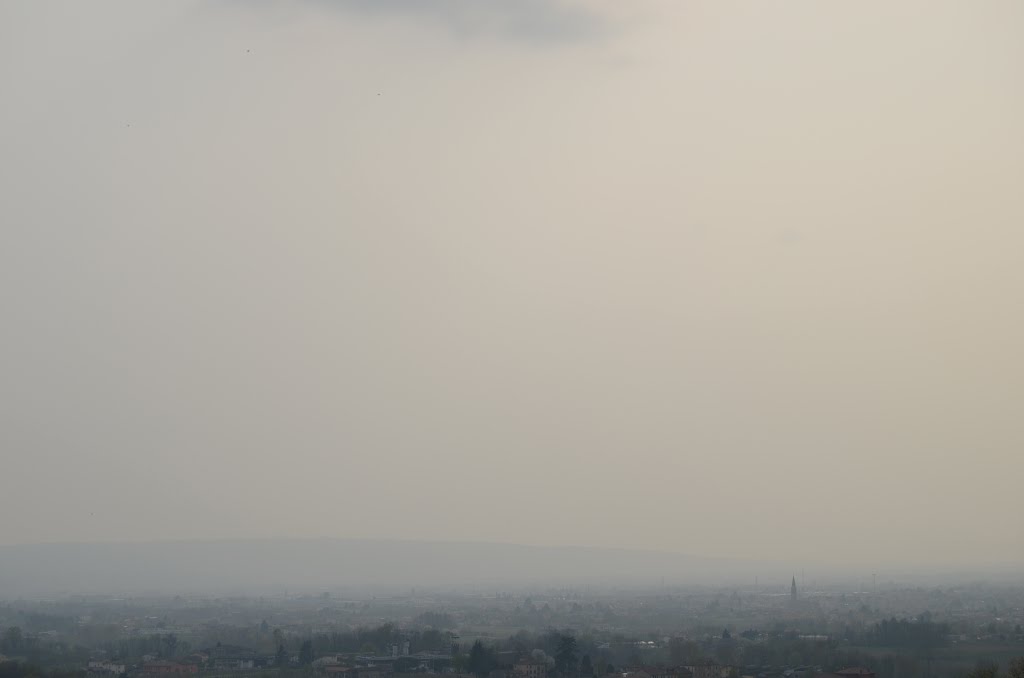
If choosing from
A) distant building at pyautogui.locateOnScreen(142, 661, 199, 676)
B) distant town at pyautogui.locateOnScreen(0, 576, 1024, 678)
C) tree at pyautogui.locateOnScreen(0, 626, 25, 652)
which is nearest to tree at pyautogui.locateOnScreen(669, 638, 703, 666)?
distant town at pyautogui.locateOnScreen(0, 576, 1024, 678)

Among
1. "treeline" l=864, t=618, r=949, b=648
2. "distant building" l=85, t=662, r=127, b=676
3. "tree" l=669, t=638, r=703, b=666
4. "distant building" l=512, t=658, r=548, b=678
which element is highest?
"treeline" l=864, t=618, r=949, b=648

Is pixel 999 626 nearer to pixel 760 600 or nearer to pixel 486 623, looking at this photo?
pixel 486 623

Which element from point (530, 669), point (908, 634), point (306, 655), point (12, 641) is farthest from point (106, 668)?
point (908, 634)

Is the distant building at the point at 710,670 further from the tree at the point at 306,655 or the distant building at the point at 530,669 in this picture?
the tree at the point at 306,655

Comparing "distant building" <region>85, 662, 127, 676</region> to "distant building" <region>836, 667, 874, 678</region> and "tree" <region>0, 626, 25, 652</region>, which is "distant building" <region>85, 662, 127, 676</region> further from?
"distant building" <region>836, 667, 874, 678</region>

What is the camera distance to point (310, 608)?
133000 millimetres

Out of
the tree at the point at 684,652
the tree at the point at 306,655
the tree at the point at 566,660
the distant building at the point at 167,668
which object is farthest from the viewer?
the tree at the point at 306,655

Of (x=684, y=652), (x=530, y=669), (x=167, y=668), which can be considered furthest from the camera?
(x=684, y=652)

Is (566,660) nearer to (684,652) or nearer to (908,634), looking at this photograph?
(684,652)

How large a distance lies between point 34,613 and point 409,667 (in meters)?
53.3

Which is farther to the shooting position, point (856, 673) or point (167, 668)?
point (167, 668)

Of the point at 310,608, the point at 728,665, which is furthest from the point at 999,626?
the point at 310,608

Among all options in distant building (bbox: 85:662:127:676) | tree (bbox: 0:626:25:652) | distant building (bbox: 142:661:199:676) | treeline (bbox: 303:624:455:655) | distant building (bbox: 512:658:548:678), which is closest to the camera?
distant building (bbox: 512:658:548:678)

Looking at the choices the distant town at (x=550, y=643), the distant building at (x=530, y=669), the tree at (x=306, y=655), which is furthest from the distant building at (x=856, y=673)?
the tree at (x=306, y=655)
